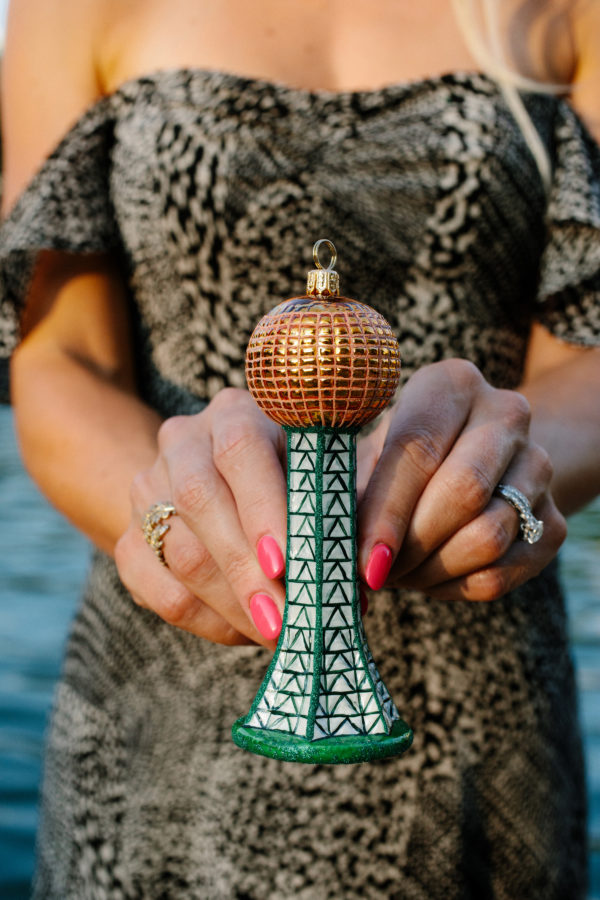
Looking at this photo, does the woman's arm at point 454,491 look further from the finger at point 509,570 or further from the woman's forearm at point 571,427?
the woman's forearm at point 571,427

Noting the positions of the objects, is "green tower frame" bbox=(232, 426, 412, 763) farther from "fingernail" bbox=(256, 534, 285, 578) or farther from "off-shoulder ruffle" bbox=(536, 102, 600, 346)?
"off-shoulder ruffle" bbox=(536, 102, 600, 346)

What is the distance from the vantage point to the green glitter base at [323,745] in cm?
96

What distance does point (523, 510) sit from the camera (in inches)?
44.1

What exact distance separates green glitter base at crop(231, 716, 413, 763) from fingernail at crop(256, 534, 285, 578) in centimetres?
18

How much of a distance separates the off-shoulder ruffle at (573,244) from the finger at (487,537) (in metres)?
0.58

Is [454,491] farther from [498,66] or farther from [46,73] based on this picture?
[46,73]

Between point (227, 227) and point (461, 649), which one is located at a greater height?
point (227, 227)

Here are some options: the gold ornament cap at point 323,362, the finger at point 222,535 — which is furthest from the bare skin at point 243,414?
the gold ornament cap at point 323,362

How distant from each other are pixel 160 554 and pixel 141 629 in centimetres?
58

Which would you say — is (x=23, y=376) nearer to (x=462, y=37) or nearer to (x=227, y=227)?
(x=227, y=227)

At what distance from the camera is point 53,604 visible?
16.6ft

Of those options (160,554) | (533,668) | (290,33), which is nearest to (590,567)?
(533,668)

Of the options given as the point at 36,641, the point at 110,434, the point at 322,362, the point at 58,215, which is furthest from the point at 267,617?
the point at 36,641

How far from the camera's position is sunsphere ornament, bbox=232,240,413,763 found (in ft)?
3.15
